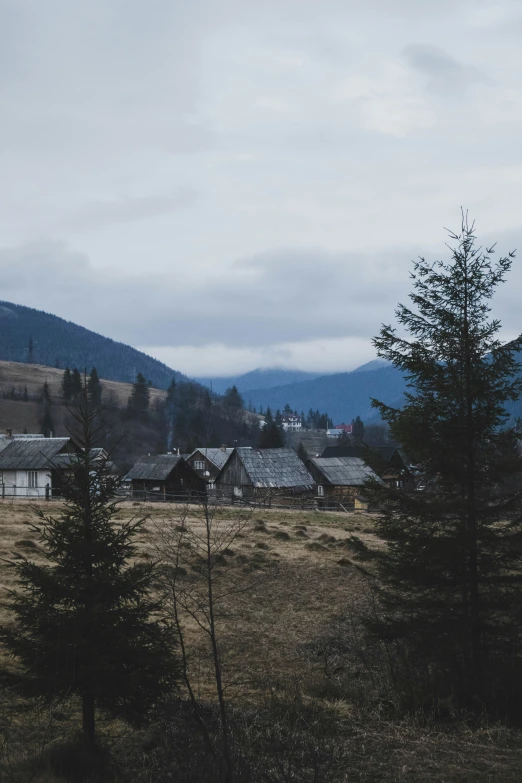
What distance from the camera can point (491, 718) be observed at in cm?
1042

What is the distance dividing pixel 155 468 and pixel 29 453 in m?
10.7

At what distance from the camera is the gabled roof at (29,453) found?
56.5m

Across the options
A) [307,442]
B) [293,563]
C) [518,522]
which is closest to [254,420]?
[307,442]

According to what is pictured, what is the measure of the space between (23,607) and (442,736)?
6.29m

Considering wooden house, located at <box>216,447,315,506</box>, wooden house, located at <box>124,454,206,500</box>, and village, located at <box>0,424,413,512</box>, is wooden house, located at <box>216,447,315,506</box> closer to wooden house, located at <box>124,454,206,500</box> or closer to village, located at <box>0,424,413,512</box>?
village, located at <box>0,424,413,512</box>

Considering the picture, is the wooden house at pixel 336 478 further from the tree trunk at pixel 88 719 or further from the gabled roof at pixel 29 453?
the tree trunk at pixel 88 719

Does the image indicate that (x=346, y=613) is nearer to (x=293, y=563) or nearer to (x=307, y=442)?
(x=293, y=563)

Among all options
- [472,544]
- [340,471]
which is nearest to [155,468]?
[340,471]

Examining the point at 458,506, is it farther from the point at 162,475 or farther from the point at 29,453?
the point at 29,453

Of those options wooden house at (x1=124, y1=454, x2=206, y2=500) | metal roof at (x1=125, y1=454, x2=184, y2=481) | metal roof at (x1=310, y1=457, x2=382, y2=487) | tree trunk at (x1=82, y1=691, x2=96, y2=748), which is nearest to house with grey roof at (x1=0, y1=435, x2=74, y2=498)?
metal roof at (x1=125, y1=454, x2=184, y2=481)

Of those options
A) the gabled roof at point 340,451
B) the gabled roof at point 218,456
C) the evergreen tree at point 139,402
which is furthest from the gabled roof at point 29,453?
the evergreen tree at point 139,402

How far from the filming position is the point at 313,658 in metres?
15.6

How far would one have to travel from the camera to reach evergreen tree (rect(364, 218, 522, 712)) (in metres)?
11.3

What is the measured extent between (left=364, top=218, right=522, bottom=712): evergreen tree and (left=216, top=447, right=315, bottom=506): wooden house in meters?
46.1
